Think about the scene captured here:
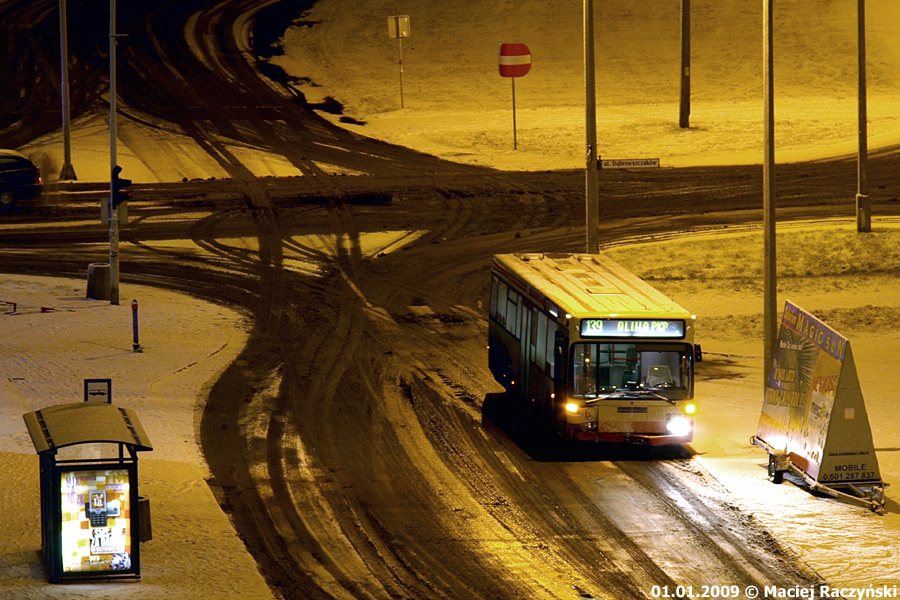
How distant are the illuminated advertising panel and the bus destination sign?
275 inches

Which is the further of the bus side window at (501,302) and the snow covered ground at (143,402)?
the bus side window at (501,302)

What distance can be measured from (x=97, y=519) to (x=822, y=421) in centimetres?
892

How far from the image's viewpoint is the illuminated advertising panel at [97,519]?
13062 millimetres

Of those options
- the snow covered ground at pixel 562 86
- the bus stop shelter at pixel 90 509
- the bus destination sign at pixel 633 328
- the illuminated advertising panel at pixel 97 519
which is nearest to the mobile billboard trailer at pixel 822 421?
the bus destination sign at pixel 633 328

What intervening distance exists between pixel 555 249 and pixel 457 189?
809cm

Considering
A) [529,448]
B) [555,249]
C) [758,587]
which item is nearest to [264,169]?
[555,249]

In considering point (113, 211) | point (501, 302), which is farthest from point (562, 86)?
point (501, 302)

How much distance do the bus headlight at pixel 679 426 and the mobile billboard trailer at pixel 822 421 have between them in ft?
3.63

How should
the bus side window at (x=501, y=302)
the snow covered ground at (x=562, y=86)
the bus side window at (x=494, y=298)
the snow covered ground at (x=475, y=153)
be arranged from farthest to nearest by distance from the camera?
the snow covered ground at (x=562, y=86) → the bus side window at (x=494, y=298) → the bus side window at (x=501, y=302) → the snow covered ground at (x=475, y=153)

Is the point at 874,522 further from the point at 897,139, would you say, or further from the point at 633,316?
the point at 897,139

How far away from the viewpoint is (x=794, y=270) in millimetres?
30188

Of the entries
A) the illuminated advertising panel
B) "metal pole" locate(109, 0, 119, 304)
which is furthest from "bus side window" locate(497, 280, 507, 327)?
"metal pole" locate(109, 0, 119, 304)

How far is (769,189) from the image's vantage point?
18547mm

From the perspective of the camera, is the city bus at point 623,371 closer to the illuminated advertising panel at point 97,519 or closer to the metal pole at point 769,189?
the metal pole at point 769,189
